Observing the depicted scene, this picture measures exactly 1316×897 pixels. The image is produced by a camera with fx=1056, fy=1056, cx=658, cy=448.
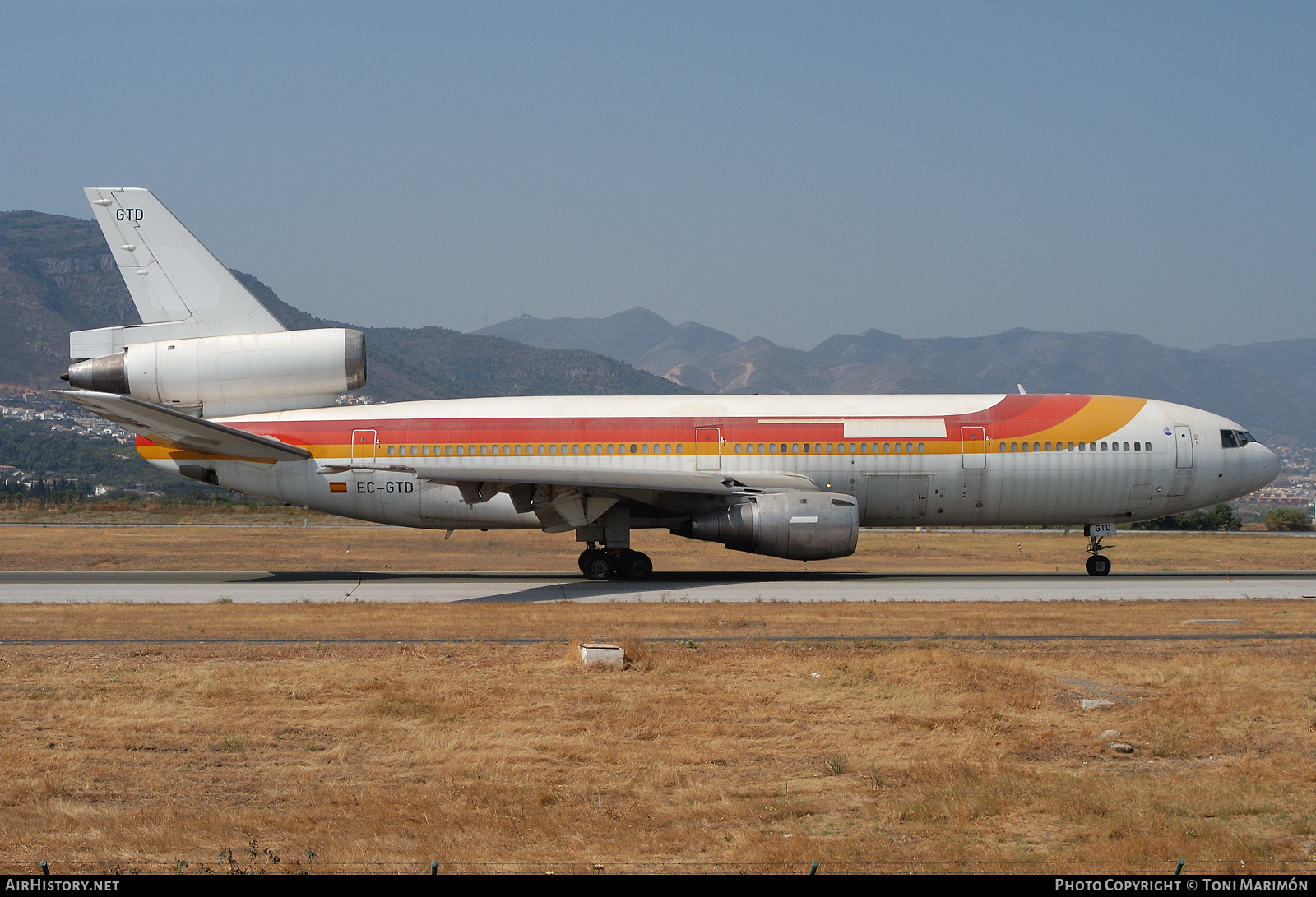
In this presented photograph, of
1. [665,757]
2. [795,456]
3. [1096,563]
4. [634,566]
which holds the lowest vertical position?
[665,757]

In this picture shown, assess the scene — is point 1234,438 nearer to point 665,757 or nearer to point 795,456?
point 795,456

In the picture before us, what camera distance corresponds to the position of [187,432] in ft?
81.6

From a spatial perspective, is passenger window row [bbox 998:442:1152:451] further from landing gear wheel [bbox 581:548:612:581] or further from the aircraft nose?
landing gear wheel [bbox 581:548:612:581]

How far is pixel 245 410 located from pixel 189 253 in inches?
164

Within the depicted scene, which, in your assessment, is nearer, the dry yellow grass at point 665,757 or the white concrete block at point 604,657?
the dry yellow grass at point 665,757

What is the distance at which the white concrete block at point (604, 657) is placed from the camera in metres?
13.4

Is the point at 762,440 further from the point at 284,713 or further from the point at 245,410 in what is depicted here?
the point at 284,713

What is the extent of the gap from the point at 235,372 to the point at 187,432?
87.3 inches

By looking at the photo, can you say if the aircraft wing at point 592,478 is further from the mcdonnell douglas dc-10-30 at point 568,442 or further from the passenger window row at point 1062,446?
the passenger window row at point 1062,446

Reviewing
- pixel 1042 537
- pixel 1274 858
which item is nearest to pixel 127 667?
pixel 1274 858

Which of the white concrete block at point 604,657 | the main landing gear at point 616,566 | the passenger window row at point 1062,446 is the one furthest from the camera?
the passenger window row at point 1062,446

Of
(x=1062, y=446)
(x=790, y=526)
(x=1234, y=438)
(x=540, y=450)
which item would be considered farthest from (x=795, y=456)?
(x=1234, y=438)

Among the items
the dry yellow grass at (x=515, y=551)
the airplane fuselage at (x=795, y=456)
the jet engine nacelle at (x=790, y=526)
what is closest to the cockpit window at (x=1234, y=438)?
the airplane fuselage at (x=795, y=456)

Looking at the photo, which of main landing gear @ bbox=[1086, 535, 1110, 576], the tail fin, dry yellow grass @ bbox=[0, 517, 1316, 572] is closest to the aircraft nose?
main landing gear @ bbox=[1086, 535, 1110, 576]
